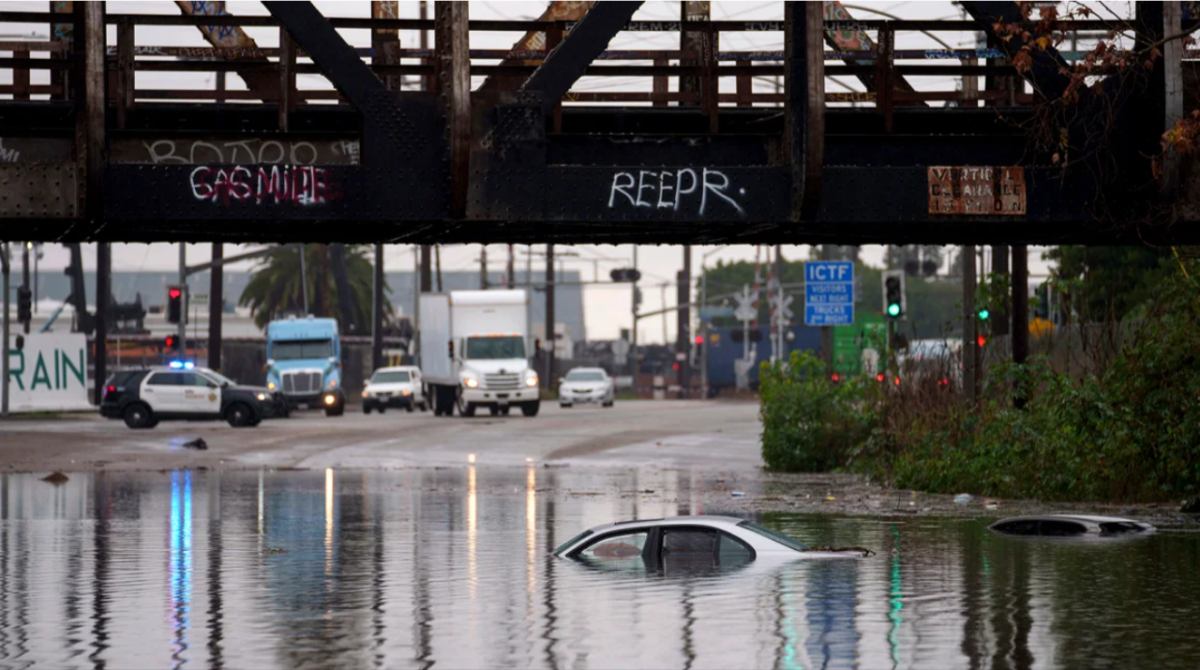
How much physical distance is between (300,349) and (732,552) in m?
50.2

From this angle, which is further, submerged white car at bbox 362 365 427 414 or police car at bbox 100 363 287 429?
submerged white car at bbox 362 365 427 414

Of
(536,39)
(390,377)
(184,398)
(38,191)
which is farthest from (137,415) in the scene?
(38,191)

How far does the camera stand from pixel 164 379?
50.4 meters

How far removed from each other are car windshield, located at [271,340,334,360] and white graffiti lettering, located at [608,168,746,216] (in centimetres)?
5195

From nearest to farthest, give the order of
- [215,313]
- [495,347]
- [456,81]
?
1. [456,81]
2. [495,347]
3. [215,313]

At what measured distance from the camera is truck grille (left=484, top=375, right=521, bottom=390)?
2318 inches

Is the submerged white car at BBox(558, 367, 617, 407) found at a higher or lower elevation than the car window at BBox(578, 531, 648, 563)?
higher

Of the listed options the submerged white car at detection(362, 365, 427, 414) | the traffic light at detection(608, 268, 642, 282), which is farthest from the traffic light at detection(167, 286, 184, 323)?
the traffic light at detection(608, 268, 642, 282)

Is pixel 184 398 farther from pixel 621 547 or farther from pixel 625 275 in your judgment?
pixel 625 275

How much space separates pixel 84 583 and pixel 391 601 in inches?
130

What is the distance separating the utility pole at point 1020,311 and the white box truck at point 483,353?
31.5m

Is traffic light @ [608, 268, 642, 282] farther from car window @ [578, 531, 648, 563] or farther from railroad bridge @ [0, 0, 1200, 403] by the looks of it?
railroad bridge @ [0, 0, 1200, 403]

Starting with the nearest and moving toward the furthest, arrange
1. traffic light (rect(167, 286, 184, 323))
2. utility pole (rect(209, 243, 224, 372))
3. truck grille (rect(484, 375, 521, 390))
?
1. truck grille (rect(484, 375, 521, 390))
2. traffic light (rect(167, 286, 184, 323))
3. utility pole (rect(209, 243, 224, 372))

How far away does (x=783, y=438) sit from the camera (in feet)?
112
